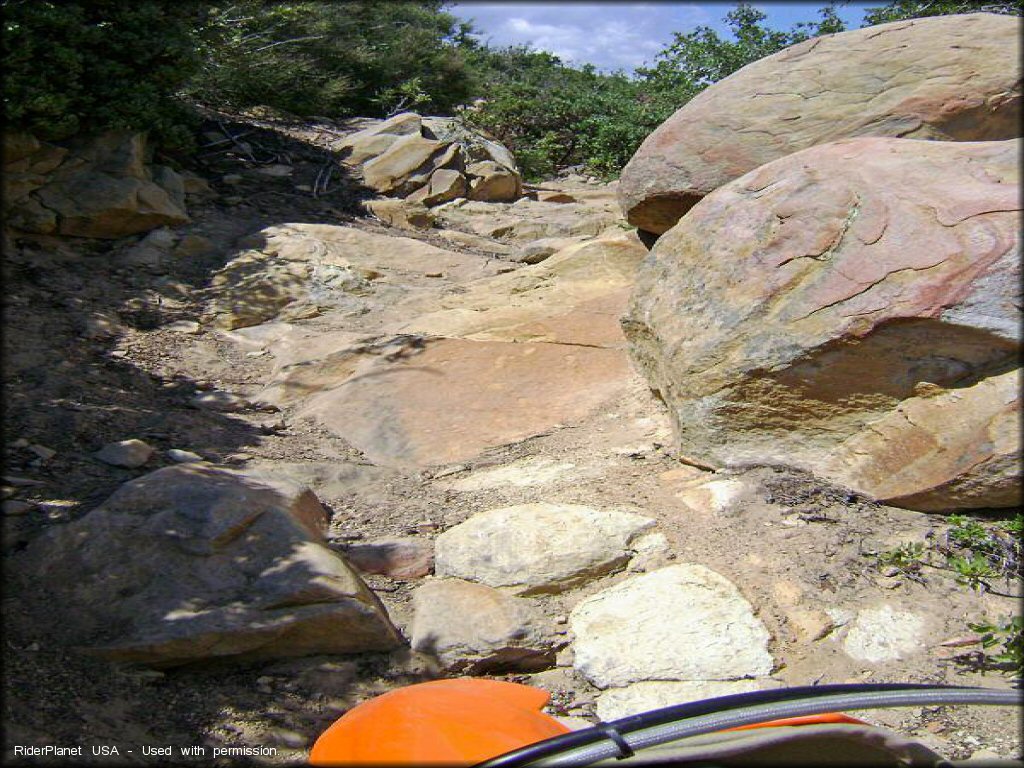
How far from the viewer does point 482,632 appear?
311cm

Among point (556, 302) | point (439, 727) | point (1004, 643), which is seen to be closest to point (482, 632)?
point (439, 727)

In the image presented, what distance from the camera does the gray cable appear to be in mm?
1577

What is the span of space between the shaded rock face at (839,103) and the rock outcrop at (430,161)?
343 centimetres

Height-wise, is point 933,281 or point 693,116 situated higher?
point 693,116

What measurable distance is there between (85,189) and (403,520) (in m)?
3.86

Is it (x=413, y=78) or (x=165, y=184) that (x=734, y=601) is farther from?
(x=413, y=78)

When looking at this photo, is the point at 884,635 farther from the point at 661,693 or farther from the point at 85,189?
the point at 85,189

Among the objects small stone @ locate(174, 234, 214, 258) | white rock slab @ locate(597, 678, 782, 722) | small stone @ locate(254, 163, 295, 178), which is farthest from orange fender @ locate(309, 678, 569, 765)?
small stone @ locate(254, 163, 295, 178)

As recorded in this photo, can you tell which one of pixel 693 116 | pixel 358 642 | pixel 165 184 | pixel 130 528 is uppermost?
pixel 693 116

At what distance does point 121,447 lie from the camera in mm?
3965

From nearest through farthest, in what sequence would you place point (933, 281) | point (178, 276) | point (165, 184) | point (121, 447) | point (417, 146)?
point (933, 281), point (121, 447), point (178, 276), point (165, 184), point (417, 146)

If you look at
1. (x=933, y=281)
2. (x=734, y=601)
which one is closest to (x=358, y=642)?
(x=734, y=601)

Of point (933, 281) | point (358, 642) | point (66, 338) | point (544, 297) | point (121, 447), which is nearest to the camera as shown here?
point (358, 642)

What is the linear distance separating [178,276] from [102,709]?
421cm
